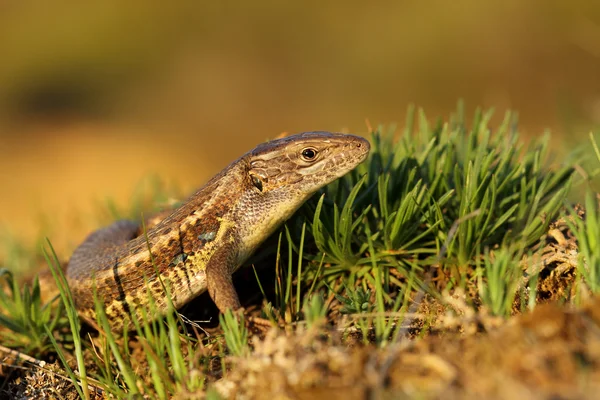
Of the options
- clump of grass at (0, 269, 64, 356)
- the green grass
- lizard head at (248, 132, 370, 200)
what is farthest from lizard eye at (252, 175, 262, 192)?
clump of grass at (0, 269, 64, 356)

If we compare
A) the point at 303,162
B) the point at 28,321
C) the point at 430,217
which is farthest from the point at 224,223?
the point at 28,321

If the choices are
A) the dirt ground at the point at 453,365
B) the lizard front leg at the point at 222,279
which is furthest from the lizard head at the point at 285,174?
the dirt ground at the point at 453,365

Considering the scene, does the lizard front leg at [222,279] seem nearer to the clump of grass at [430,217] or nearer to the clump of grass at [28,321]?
the clump of grass at [430,217]

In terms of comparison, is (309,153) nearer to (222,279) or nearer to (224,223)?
(224,223)

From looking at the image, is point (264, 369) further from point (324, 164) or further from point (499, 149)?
point (499, 149)

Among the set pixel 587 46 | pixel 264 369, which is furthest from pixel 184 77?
pixel 264 369

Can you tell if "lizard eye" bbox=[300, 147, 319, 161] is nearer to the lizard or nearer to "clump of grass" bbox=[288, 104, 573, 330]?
the lizard

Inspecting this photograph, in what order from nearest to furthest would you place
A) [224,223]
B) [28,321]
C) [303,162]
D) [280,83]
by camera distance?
[303,162] < [224,223] < [28,321] < [280,83]
